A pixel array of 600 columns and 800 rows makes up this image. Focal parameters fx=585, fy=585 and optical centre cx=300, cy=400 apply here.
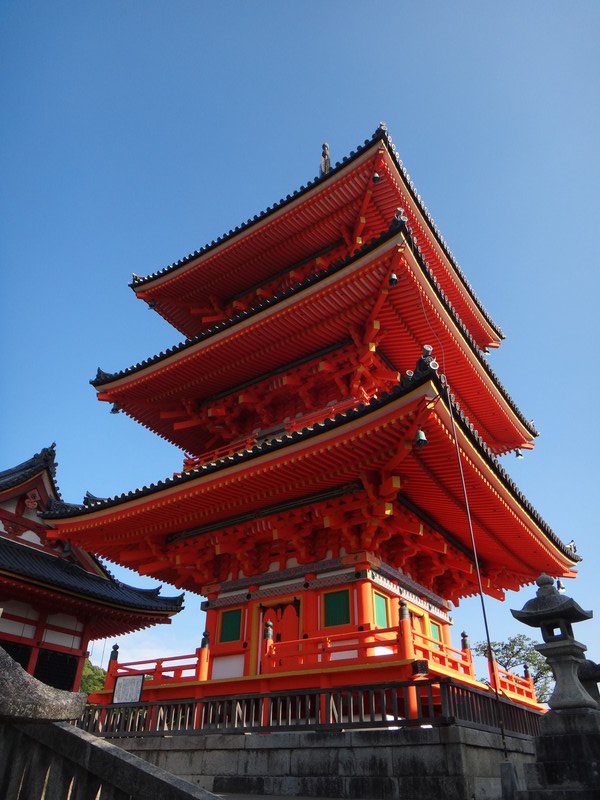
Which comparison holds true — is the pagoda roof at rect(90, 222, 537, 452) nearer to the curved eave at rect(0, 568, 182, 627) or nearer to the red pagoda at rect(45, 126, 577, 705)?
the red pagoda at rect(45, 126, 577, 705)

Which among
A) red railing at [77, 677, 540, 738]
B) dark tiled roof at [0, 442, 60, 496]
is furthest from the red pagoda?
dark tiled roof at [0, 442, 60, 496]

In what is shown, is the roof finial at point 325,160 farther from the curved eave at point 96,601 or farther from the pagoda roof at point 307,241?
the curved eave at point 96,601

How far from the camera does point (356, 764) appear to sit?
8.25 m

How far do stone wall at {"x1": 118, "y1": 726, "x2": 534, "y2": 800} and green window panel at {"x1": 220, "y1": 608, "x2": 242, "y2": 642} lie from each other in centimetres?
324

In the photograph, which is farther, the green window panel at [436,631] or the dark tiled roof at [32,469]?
the dark tiled roof at [32,469]

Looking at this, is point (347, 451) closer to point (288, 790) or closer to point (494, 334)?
point (288, 790)

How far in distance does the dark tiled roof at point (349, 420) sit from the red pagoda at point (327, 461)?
0.17 ft

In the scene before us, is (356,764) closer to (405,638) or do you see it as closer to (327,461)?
(405,638)

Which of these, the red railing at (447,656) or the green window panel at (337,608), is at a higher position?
the green window panel at (337,608)

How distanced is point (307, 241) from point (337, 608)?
34.7 feet

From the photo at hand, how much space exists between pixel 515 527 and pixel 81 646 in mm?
13798

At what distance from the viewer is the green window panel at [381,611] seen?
11953 mm

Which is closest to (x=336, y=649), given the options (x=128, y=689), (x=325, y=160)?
(x=128, y=689)

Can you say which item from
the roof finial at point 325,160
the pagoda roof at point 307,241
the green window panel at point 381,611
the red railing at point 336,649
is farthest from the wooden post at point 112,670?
the roof finial at point 325,160
